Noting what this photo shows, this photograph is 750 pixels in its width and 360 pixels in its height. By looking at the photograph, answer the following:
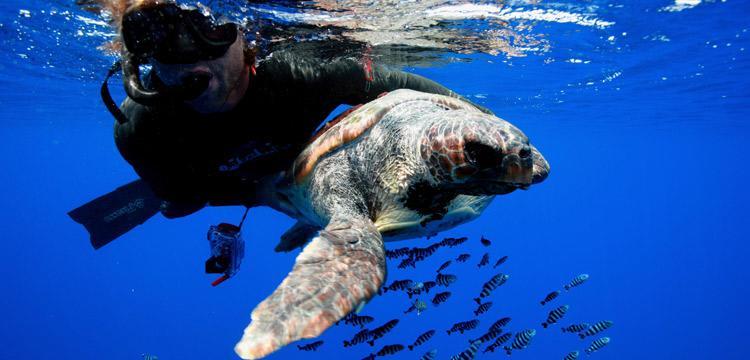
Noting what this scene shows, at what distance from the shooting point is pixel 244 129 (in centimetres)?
357

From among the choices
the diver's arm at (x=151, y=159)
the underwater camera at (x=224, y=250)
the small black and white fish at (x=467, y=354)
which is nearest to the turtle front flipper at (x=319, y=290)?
the underwater camera at (x=224, y=250)

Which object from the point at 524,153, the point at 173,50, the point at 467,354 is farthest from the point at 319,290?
the point at 467,354

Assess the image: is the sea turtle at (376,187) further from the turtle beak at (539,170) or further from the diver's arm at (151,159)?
the diver's arm at (151,159)

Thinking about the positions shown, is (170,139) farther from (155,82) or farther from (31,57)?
(31,57)

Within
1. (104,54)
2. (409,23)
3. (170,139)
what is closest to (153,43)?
(170,139)

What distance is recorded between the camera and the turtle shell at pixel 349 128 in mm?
3064

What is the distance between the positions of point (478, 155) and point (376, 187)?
2.88 ft

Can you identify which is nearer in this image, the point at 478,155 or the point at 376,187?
the point at 478,155

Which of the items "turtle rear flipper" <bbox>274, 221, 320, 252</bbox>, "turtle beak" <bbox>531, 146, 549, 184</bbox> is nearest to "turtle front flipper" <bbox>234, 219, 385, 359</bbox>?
"turtle beak" <bbox>531, 146, 549, 184</bbox>

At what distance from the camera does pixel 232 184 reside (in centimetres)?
426

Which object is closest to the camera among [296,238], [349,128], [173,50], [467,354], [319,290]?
[319,290]

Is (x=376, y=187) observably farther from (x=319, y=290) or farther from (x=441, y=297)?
(x=441, y=297)

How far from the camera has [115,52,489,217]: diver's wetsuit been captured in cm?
342

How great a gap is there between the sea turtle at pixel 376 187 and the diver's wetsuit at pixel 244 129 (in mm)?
405
